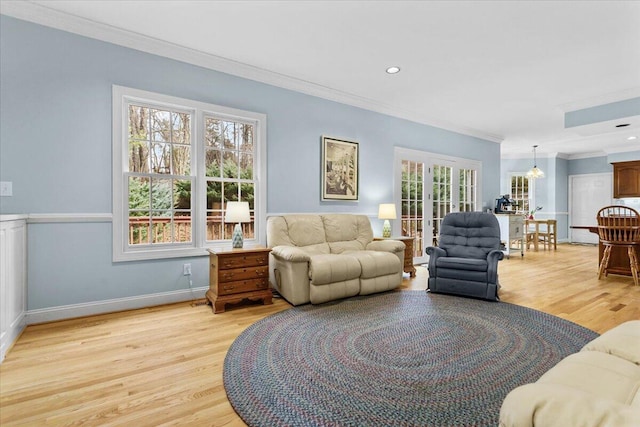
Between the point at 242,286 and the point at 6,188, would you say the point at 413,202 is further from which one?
the point at 6,188

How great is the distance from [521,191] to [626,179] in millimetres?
2285

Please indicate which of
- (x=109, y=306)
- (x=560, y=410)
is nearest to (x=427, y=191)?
(x=109, y=306)

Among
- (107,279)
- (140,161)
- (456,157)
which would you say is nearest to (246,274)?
(107,279)

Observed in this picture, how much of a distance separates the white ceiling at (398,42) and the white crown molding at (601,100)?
0.01 meters

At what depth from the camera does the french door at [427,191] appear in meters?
5.67

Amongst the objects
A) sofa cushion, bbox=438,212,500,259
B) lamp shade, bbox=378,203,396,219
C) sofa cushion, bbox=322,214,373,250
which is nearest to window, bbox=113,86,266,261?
sofa cushion, bbox=322,214,373,250

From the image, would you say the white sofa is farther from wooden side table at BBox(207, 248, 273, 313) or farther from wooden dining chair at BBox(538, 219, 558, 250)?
wooden dining chair at BBox(538, 219, 558, 250)

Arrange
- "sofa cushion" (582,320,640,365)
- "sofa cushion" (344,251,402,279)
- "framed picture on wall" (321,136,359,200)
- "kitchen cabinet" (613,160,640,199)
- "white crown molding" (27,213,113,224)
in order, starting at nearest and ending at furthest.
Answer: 1. "sofa cushion" (582,320,640,365)
2. "white crown molding" (27,213,113,224)
3. "sofa cushion" (344,251,402,279)
4. "framed picture on wall" (321,136,359,200)
5. "kitchen cabinet" (613,160,640,199)

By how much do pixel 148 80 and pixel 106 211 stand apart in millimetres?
1408

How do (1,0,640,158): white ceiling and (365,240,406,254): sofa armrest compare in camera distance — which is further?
(365,240,406,254): sofa armrest

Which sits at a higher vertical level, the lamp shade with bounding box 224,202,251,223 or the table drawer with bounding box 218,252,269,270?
the lamp shade with bounding box 224,202,251,223

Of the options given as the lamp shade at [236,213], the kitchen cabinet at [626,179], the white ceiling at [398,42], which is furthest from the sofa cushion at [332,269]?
the kitchen cabinet at [626,179]

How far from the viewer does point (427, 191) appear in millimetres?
6004

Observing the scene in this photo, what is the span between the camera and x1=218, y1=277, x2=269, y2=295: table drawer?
128 inches
